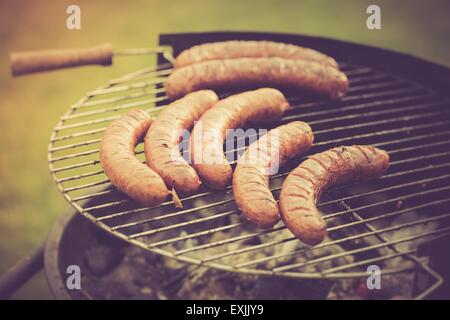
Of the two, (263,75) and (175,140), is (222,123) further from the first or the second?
(263,75)

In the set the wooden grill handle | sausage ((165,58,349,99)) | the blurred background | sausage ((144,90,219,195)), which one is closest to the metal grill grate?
sausage ((165,58,349,99))

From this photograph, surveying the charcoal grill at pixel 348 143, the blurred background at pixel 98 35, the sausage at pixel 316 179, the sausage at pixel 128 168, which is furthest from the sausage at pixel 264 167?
the blurred background at pixel 98 35

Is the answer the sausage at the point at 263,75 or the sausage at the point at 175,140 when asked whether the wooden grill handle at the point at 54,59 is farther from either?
the sausage at the point at 175,140

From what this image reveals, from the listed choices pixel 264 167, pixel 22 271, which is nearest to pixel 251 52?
pixel 264 167

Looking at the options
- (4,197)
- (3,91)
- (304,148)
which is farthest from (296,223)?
(3,91)
